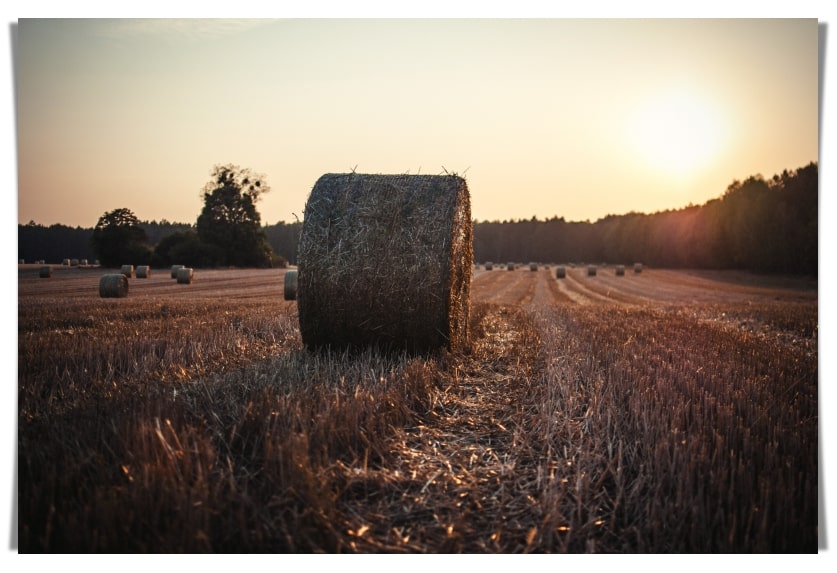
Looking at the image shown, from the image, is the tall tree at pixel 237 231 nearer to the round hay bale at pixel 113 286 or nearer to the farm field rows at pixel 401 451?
the round hay bale at pixel 113 286

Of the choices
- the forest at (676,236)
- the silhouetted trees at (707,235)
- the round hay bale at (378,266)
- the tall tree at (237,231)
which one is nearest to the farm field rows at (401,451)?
the round hay bale at (378,266)

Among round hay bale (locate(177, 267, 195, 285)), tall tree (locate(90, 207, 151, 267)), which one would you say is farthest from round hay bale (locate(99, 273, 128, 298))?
round hay bale (locate(177, 267, 195, 285))

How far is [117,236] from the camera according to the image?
19.9 ft

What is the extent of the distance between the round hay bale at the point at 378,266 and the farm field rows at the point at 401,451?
0.30 meters

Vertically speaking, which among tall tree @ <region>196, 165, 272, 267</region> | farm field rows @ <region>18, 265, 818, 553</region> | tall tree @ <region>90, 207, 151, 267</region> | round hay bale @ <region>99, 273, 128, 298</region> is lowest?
farm field rows @ <region>18, 265, 818, 553</region>

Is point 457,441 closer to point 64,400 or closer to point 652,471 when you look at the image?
point 652,471

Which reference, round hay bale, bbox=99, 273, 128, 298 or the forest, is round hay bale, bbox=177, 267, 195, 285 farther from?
round hay bale, bbox=99, 273, 128, 298

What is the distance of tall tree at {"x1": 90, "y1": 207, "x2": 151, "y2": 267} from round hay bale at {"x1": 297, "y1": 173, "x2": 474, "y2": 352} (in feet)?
6.22

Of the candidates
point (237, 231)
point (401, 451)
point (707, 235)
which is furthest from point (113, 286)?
point (707, 235)

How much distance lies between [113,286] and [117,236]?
5.78 m

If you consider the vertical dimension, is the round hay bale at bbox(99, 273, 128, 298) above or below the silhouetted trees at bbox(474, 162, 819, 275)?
below

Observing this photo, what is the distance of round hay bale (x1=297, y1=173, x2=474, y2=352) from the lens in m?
5.00

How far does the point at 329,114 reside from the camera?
16.9ft

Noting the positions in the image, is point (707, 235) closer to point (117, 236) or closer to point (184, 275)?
point (184, 275)
